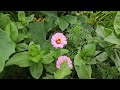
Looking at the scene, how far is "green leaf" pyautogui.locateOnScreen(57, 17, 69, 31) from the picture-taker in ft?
4.44

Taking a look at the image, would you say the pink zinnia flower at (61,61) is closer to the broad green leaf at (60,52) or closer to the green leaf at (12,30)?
the broad green leaf at (60,52)

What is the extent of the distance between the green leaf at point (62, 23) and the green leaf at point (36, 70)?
0.83 feet

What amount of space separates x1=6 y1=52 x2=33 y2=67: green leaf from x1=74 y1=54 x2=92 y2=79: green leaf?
178 millimetres

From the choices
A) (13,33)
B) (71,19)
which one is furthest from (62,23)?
(13,33)

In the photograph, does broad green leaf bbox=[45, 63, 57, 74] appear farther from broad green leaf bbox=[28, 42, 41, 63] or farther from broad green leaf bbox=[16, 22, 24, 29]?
broad green leaf bbox=[16, 22, 24, 29]

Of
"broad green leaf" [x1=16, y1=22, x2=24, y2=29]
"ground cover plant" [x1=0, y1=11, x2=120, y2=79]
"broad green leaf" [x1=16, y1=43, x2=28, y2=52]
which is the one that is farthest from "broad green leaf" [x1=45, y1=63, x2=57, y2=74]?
"broad green leaf" [x1=16, y1=22, x2=24, y2=29]

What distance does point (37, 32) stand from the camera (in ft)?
4.53

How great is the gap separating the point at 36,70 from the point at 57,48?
13 cm

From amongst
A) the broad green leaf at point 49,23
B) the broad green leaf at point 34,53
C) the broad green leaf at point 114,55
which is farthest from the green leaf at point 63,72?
the broad green leaf at point 49,23

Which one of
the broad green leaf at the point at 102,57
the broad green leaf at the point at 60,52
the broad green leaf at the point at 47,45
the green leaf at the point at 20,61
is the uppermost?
the broad green leaf at the point at 47,45

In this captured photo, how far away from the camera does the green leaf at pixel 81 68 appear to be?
113 centimetres
